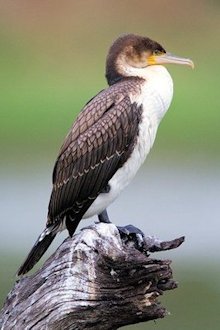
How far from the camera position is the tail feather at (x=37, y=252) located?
16.9 ft

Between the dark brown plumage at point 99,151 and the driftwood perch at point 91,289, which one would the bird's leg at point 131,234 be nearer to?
the dark brown plumage at point 99,151

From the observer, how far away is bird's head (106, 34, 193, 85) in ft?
17.9

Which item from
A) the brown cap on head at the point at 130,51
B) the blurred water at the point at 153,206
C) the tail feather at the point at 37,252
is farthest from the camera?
the blurred water at the point at 153,206

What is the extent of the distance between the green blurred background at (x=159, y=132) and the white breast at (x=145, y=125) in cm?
235

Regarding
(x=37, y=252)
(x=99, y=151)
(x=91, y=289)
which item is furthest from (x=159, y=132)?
(x=91, y=289)

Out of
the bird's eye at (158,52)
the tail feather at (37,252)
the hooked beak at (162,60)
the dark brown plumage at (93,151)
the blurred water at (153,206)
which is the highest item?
the bird's eye at (158,52)

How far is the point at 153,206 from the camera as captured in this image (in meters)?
10.5

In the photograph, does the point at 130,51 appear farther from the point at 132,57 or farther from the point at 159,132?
the point at 159,132

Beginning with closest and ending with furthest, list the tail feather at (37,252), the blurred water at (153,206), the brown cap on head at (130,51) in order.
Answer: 1. the tail feather at (37,252)
2. the brown cap on head at (130,51)
3. the blurred water at (153,206)

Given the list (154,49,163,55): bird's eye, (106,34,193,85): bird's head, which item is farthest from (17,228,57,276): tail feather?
(154,49,163,55): bird's eye

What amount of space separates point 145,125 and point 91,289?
0.94 m

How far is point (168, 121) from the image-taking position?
13406 millimetres

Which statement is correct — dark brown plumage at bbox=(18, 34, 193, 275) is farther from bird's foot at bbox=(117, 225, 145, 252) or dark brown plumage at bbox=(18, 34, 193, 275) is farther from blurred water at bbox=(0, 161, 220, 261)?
blurred water at bbox=(0, 161, 220, 261)

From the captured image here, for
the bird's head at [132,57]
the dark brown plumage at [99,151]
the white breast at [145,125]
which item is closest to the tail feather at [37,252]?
the dark brown plumage at [99,151]
